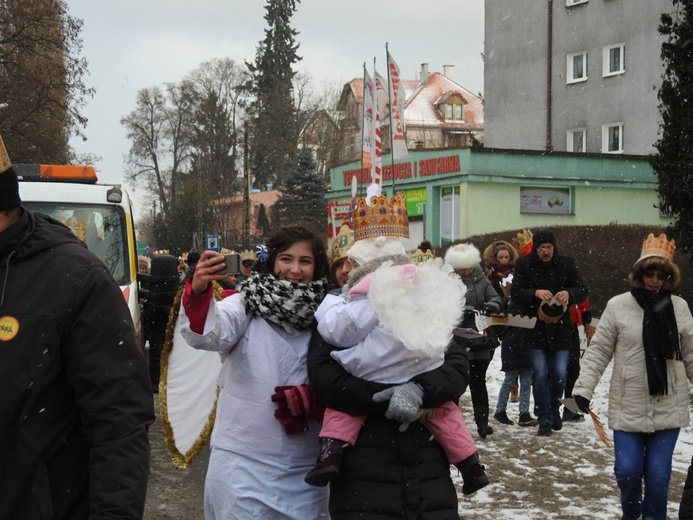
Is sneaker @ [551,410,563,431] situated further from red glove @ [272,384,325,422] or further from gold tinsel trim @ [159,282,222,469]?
red glove @ [272,384,325,422]

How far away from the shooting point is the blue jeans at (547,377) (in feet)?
31.7

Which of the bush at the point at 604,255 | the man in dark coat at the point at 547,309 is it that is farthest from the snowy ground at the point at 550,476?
Answer: the bush at the point at 604,255

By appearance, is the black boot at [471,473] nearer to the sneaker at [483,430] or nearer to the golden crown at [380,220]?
the golden crown at [380,220]

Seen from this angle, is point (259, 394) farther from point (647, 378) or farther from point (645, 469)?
point (645, 469)

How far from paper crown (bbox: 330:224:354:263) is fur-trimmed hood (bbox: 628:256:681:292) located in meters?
2.05

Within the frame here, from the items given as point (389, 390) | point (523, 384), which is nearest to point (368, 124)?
point (523, 384)

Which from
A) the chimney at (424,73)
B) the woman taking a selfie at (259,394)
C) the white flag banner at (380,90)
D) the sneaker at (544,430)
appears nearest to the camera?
the woman taking a selfie at (259,394)

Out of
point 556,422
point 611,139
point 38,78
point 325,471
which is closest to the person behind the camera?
point 325,471

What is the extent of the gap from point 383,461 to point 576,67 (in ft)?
115

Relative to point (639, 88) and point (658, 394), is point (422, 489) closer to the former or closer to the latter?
point (658, 394)

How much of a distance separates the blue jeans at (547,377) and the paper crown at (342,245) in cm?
484

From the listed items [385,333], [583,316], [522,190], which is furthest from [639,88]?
[385,333]

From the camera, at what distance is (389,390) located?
3.62 m

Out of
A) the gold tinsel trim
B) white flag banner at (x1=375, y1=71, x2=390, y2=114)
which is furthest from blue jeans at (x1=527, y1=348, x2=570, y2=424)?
white flag banner at (x1=375, y1=71, x2=390, y2=114)
